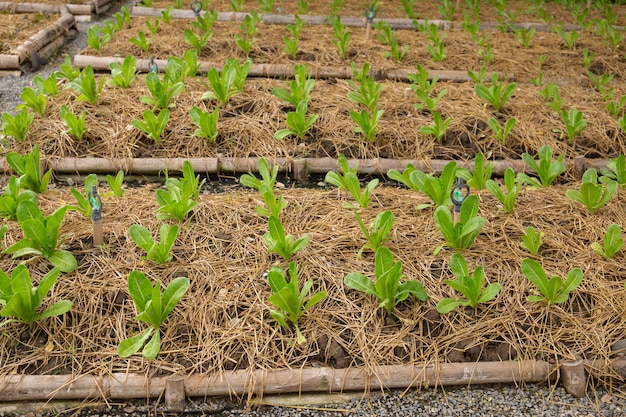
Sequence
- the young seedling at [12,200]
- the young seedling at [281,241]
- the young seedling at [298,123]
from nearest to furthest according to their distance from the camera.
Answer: the young seedling at [281,241]
the young seedling at [12,200]
the young seedling at [298,123]

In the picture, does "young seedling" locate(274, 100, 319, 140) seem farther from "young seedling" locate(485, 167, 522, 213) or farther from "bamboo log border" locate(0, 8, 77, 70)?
"bamboo log border" locate(0, 8, 77, 70)

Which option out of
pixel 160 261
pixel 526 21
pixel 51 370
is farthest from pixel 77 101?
pixel 526 21

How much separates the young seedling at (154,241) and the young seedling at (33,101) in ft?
6.62

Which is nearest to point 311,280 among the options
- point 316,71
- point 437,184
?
point 437,184

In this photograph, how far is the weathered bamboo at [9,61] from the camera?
5.54 metres

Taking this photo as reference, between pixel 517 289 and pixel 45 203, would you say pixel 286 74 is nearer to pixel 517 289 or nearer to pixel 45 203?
pixel 45 203

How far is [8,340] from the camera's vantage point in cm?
248

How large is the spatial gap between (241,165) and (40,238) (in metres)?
1.52

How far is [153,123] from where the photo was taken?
4.00m

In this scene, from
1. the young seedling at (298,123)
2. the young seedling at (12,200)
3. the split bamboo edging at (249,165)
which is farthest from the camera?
the young seedling at (298,123)

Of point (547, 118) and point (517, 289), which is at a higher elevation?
point (547, 118)

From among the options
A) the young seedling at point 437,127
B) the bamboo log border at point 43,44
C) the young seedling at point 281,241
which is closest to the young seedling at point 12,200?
the young seedling at point 281,241

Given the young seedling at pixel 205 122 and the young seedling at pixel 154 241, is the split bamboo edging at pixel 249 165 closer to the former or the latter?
the young seedling at pixel 205 122

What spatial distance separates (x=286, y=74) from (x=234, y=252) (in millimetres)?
2782
